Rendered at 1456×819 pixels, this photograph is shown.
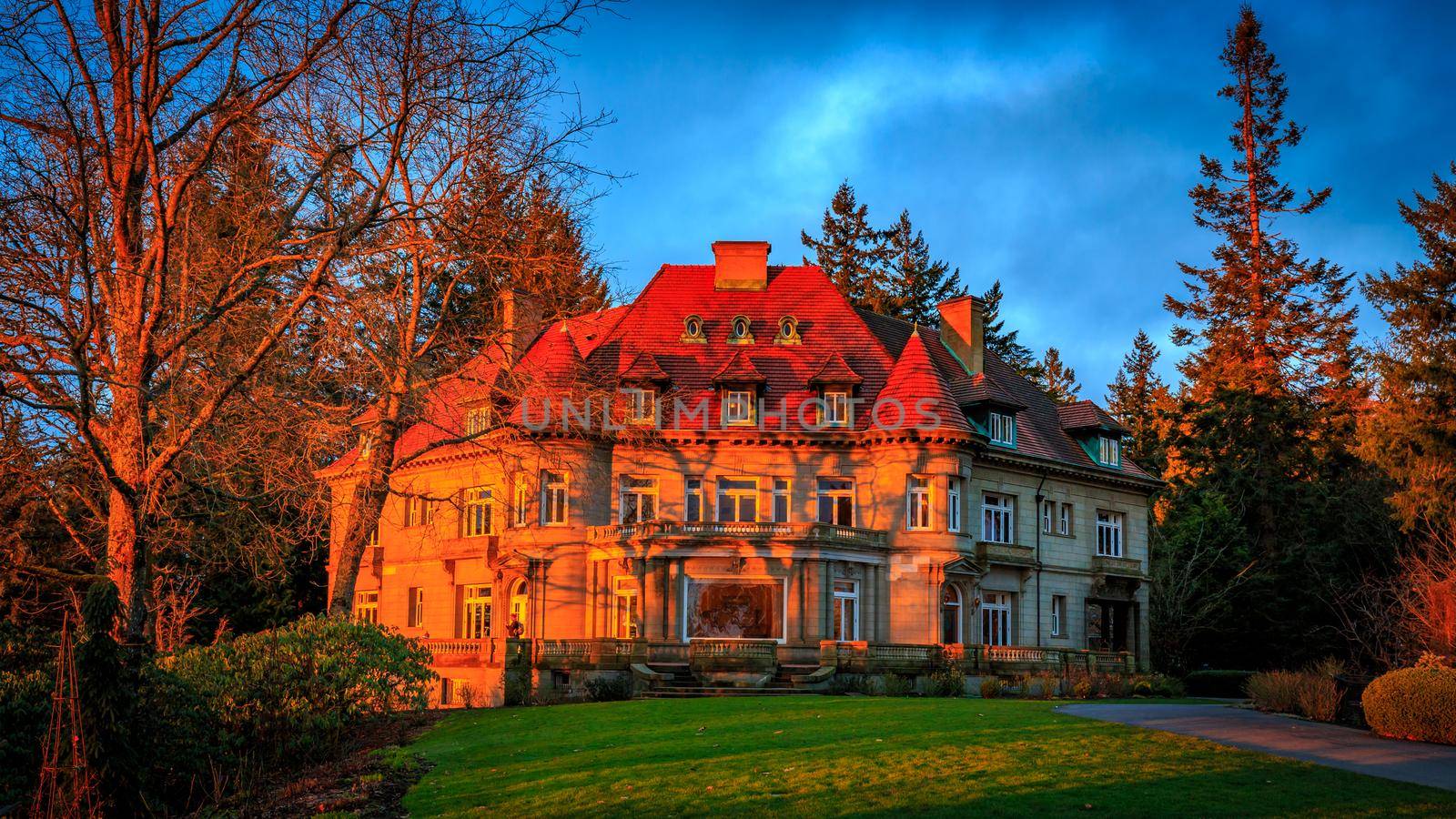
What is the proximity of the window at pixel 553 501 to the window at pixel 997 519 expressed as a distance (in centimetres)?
1438

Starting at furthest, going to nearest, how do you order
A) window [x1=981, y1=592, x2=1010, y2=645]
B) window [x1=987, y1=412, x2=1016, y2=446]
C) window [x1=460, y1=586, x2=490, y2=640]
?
window [x1=987, y1=412, x2=1016, y2=446]
window [x1=460, y1=586, x2=490, y2=640]
window [x1=981, y1=592, x2=1010, y2=645]

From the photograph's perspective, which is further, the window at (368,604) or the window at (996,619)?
the window at (368,604)

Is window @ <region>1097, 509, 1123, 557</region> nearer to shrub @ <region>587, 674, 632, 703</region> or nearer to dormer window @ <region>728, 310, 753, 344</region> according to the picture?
dormer window @ <region>728, 310, 753, 344</region>

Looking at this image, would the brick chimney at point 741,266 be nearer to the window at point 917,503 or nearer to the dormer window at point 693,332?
the dormer window at point 693,332

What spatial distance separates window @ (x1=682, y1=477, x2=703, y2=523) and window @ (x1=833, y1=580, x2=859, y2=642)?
17.2 ft

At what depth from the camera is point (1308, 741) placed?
64.2 feet

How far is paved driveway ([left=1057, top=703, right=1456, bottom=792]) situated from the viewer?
55.7ft

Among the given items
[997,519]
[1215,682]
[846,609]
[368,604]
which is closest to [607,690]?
[846,609]

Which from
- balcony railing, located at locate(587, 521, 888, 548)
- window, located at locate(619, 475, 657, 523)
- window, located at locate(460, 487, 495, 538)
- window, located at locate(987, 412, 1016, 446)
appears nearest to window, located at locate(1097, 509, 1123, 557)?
window, located at locate(987, 412, 1016, 446)

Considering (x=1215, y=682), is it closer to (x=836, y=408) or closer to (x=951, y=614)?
(x=951, y=614)

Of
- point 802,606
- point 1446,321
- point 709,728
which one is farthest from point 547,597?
point 1446,321

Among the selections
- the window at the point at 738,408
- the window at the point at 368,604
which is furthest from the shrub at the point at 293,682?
the window at the point at 368,604

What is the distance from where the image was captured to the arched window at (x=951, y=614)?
138ft

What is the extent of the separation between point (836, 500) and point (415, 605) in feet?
55.9
